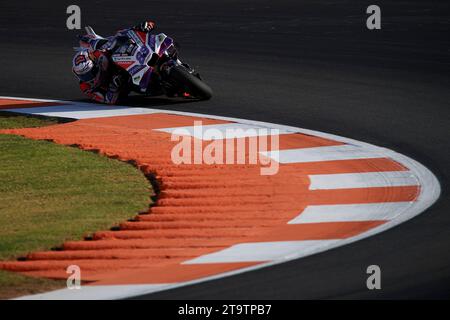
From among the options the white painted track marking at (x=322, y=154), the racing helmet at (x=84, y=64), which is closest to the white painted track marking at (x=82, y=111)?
the racing helmet at (x=84, y=64)

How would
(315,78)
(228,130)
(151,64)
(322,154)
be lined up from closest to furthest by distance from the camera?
(322,154) → (228,130) → (151,64) → (315,78)

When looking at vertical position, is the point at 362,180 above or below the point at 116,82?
below

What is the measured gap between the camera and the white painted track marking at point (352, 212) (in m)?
9.71

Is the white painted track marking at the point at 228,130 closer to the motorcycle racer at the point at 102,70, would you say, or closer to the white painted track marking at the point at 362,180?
the motorcycle racer at the point at 102,70

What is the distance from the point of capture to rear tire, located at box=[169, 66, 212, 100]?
14594 millimetres

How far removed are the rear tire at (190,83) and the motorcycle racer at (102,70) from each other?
0.75 metres

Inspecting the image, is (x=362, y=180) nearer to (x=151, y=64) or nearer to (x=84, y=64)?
(x=151, y=64)

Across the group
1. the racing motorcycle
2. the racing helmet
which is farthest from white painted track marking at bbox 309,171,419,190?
the racing helmet

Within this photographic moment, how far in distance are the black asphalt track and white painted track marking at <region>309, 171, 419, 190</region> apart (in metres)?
0.36

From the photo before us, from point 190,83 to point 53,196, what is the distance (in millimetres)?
4471

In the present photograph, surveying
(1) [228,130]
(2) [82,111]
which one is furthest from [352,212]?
(2) [82,111]

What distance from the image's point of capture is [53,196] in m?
10.8

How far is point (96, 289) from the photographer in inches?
315

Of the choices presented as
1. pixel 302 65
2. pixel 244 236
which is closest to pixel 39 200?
pixel 244 236
